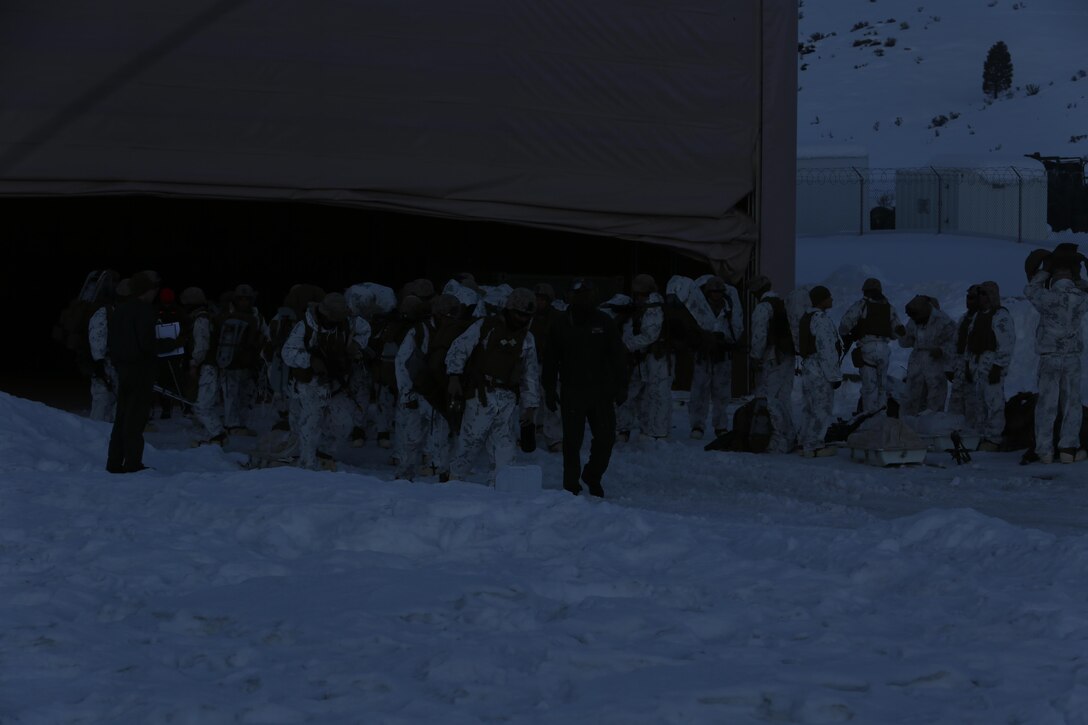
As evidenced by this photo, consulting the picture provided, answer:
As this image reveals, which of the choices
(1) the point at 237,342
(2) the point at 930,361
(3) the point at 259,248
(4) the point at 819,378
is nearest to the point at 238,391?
(1) the point at 237,342

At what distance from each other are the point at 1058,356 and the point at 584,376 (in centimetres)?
497

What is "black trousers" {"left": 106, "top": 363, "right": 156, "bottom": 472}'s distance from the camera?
35.9ft

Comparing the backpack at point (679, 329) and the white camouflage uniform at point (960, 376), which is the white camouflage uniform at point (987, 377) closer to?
the white camouflage uniform at point (960, 376)

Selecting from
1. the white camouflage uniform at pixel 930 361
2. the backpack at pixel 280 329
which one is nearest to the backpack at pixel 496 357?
the backpack at pixel 280 329

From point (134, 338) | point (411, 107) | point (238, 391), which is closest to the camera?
point (134, 338)

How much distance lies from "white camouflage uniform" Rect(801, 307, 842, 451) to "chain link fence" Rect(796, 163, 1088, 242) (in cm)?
1858

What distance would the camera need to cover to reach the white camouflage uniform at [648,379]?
14.7 m

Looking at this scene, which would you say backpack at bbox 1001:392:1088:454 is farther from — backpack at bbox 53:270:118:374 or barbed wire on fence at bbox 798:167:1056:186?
barbed wire on fence at bbox 798:167:1056:186

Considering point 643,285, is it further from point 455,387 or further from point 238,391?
point 238,391

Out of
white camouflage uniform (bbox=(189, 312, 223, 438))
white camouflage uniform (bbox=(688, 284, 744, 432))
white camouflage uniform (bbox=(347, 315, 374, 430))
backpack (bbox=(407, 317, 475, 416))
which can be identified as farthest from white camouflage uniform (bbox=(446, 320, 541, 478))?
white camouflage uniform (bbox=(688, 284, 744, 432))

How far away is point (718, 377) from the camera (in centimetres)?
1580

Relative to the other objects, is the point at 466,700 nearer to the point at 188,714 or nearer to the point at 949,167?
the point at 188,714

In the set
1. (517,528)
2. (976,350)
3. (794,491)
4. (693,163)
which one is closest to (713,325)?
(976,350)

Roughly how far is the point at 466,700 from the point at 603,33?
53.7 feet
